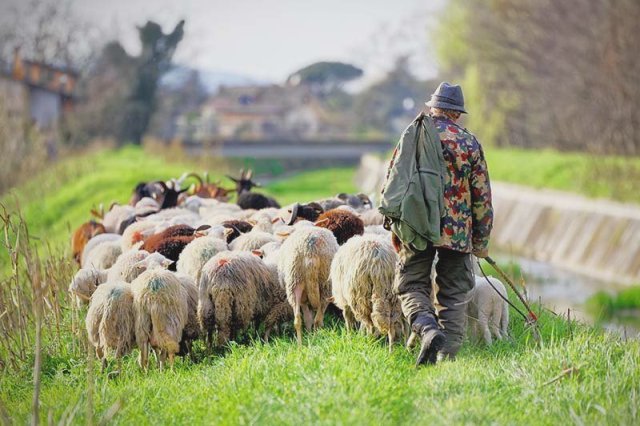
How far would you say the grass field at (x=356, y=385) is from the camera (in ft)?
21.7

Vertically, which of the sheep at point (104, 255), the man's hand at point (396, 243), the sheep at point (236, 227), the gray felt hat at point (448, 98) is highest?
the gray felt hat at point (448, 98)

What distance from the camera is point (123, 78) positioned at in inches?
2197

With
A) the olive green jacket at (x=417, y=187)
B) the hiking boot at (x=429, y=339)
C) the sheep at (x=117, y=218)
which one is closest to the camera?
the hiking boot at (x=429, y=339)

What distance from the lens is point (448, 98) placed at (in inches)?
325

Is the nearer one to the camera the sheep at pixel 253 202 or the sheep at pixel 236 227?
the sheep at pixel 236 227

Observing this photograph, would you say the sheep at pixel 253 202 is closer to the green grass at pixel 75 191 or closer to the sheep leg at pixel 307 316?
the sheep leg at pixel 307 316

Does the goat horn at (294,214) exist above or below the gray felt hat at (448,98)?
below

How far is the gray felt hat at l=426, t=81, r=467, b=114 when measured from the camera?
8266 millimetres

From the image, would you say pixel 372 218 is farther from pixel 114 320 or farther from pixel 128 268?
pixel 114 320

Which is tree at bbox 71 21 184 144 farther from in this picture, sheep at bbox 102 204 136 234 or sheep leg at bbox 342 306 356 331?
sheep leg at bbox 342 306 356 331

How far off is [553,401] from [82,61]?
62033 mm

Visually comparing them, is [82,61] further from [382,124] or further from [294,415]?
[294,415]

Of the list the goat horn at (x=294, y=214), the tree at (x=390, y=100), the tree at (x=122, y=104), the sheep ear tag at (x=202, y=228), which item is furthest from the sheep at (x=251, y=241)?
the tree at (x=390, y=100)

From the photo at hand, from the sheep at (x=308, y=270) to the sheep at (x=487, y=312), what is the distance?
1.20m
